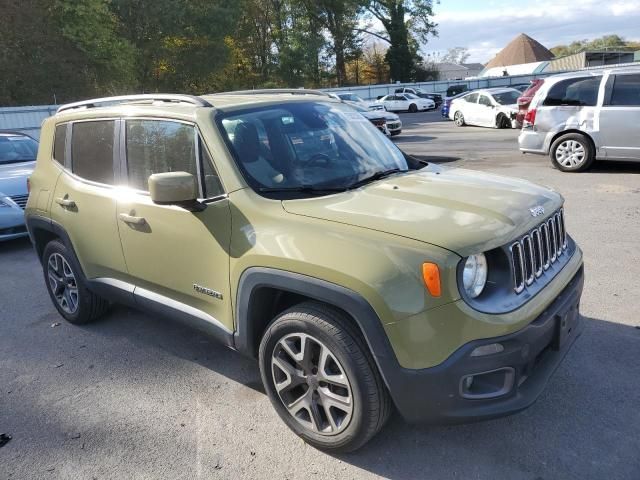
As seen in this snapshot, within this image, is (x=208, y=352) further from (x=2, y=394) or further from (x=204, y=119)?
(x=204, y=119)

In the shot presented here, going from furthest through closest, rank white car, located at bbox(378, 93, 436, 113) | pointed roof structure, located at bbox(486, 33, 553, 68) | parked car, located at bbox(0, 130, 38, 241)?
pointed roof structure, located at bbox(486, 33, 553, 68), white car, located at bbox(378, 93, 436, 113), parked car, located at bbox(0, 130, 38, 241)

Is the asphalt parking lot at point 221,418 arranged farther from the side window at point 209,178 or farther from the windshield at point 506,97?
the windshield at point 506,97

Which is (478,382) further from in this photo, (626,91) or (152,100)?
(626,91)

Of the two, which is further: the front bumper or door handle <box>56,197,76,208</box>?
door handle <box>56,197,76,208</box>

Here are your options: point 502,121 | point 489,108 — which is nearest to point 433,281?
point 502,121

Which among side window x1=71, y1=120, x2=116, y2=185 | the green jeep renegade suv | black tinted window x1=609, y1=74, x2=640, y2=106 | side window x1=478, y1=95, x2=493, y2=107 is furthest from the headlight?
side window x1=478, y1=95, x2=493, y2=107

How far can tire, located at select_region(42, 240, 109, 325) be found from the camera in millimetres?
4371

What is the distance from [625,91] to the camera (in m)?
8.99

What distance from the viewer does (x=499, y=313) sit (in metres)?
2.39

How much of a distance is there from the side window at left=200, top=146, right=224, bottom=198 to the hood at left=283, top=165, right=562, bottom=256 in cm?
47

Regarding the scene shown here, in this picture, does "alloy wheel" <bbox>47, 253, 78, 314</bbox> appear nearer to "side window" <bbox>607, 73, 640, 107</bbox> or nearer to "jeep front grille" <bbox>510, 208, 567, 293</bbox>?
"jeep front grille" <bbox>510, 208, 567, 293</bbox>

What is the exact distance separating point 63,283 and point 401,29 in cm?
5593

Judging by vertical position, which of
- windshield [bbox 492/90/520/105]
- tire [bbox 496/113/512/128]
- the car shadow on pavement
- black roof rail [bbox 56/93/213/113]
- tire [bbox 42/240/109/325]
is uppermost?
black roof rail [bbox 56/93/213/113]

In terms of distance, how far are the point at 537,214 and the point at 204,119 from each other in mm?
1978
